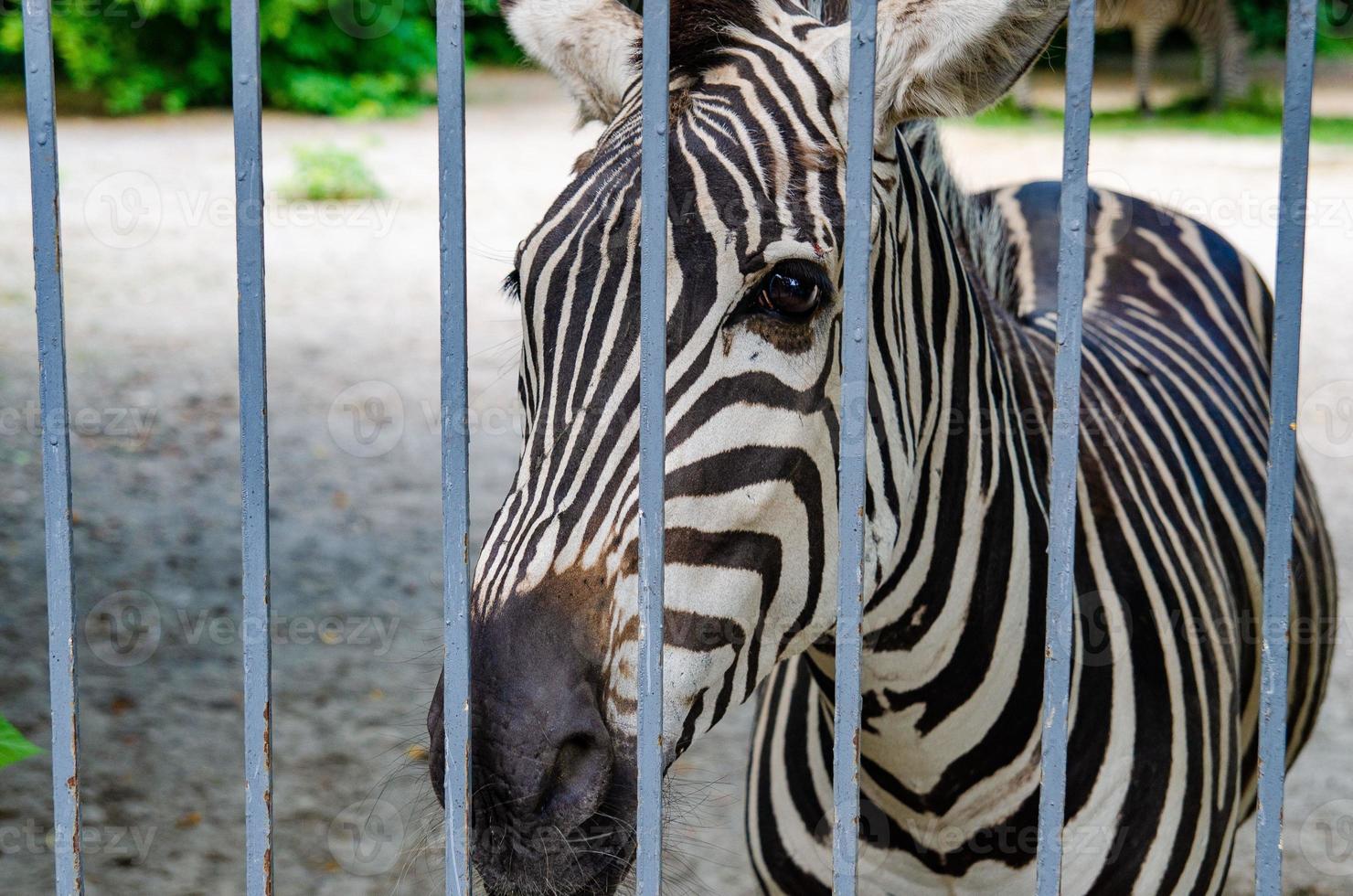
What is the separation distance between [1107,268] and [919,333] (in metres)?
1.91

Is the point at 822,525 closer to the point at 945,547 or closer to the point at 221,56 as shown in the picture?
the point at 945,547

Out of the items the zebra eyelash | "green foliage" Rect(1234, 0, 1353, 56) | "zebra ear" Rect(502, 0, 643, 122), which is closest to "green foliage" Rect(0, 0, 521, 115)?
"green foliage" Rect(1234, 0, 1353, 56)

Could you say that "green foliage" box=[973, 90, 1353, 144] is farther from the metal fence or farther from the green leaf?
the green leaf

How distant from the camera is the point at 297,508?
20.1 feet

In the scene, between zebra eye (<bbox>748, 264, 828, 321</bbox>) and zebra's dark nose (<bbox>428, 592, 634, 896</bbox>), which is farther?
zebra eye (<bbox>748, 264, 828, 321</bbox>)

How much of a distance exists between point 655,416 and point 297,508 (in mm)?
5174

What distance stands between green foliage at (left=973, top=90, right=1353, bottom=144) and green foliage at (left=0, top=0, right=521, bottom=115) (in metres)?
7.98

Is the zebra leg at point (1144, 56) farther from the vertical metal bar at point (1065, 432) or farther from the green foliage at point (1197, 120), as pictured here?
the vertical metal bar at point (1065, 432)

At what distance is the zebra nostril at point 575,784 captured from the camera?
1337 millimetres

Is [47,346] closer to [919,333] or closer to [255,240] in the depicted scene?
[255,240]

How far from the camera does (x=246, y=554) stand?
4.62 feet

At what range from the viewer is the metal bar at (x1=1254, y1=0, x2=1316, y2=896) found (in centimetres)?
127

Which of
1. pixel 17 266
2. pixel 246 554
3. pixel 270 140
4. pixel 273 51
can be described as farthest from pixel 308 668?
pixel 273 51

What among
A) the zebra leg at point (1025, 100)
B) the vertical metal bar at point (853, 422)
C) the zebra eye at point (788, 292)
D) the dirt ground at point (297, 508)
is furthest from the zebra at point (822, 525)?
the zebra leg at point (1025, 100)
